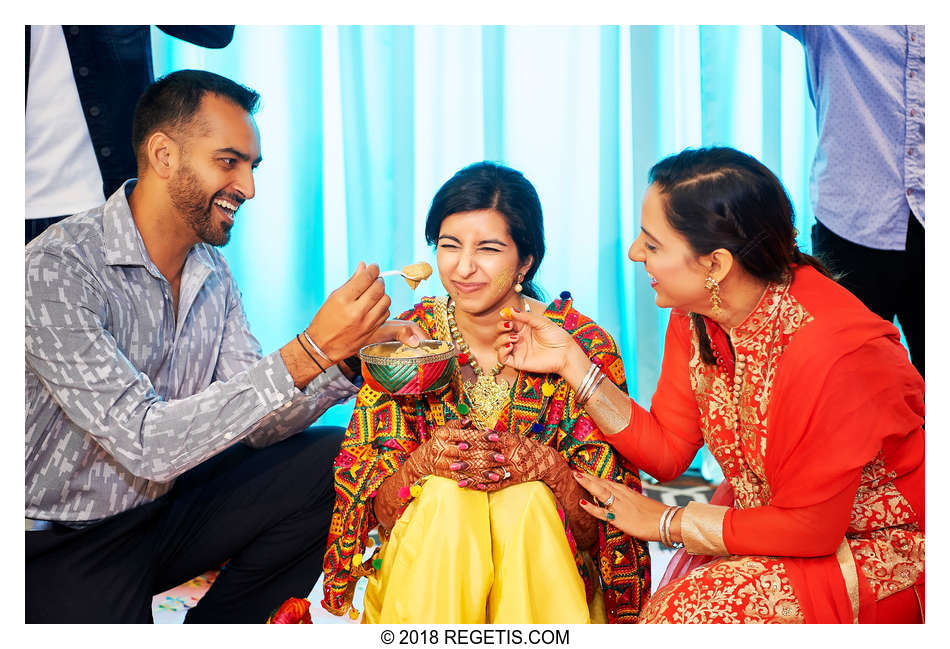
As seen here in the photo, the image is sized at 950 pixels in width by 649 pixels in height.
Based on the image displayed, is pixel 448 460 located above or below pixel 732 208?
below

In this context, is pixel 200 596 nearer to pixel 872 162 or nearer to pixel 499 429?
pixel 499 429

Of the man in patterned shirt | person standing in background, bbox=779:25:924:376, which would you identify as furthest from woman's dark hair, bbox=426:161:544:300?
person standing in background, bbox=779:25:924:376

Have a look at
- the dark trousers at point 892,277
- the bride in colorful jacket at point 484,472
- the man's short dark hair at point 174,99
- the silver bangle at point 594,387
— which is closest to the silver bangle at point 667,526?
the bride in colorful jacket at point 484,472

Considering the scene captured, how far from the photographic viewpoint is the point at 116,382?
1961mm

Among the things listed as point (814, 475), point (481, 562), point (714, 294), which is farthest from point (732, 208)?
point (481, 562)

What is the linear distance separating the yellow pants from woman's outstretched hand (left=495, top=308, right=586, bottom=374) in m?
0.33

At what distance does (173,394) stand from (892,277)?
2.23 metres

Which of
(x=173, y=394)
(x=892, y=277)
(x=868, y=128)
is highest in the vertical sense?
(x=868, y=128)

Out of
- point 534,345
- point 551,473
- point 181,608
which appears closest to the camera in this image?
point 551,473

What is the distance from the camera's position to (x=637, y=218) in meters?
3.35

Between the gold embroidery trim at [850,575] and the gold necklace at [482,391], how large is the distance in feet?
2.88
